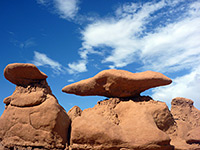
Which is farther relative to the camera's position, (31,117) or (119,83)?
(119,83)

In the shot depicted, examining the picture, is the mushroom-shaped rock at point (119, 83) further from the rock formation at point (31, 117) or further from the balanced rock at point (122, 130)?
the rock formation at point (31, 117)

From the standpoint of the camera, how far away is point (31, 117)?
686 cm

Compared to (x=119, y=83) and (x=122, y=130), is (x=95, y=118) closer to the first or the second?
(x=122, y=130)

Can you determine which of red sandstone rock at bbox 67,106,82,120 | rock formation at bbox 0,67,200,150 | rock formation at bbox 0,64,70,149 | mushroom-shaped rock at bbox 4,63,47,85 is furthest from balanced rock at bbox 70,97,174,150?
mushroom-shaped rock at bbox 4,63,47,85

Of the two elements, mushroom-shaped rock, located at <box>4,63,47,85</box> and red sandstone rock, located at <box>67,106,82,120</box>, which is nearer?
mushroom-shaped rock, located at <box>4,63,47,85</box>

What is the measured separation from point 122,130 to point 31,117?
308 cm

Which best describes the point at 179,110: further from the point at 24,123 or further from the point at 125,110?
the point at 24,123

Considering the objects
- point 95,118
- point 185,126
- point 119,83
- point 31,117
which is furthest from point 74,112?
point 185,126

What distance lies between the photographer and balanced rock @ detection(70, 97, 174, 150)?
6.45 metres

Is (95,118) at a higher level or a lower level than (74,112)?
lower

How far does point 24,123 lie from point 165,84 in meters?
5.69

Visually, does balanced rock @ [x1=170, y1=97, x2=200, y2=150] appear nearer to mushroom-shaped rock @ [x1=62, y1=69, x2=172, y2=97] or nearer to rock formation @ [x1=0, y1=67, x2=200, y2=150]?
rock formation @ [x1=0, y1=67, x2=200, y2=150]

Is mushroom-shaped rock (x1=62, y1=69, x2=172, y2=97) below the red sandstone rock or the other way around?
the other way around

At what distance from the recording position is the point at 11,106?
291 inches
